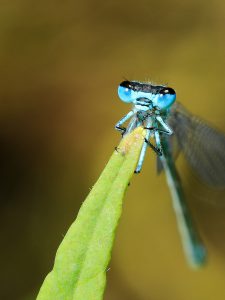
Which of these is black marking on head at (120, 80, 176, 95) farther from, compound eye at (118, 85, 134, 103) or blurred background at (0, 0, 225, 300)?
blurred background at (0, 0, 225, 300)

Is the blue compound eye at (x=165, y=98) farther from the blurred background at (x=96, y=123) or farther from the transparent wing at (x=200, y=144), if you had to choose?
the blurred background at (x=96, y=123)

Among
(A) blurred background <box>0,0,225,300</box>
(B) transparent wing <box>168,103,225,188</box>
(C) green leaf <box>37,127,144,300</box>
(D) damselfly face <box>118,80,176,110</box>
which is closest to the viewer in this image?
(C) green leaf <box>37,127,144,300</box>

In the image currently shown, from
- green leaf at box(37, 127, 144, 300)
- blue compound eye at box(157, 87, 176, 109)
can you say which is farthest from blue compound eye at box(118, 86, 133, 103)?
green leaf at box(37, 127, 144, 300)

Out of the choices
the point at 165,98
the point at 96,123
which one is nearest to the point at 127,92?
the point at 165,98

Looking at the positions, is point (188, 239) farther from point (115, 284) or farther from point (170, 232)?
point (115, 284)

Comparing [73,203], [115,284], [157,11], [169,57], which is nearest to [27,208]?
[73,203]

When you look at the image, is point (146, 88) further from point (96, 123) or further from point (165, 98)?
point (96, 123)
